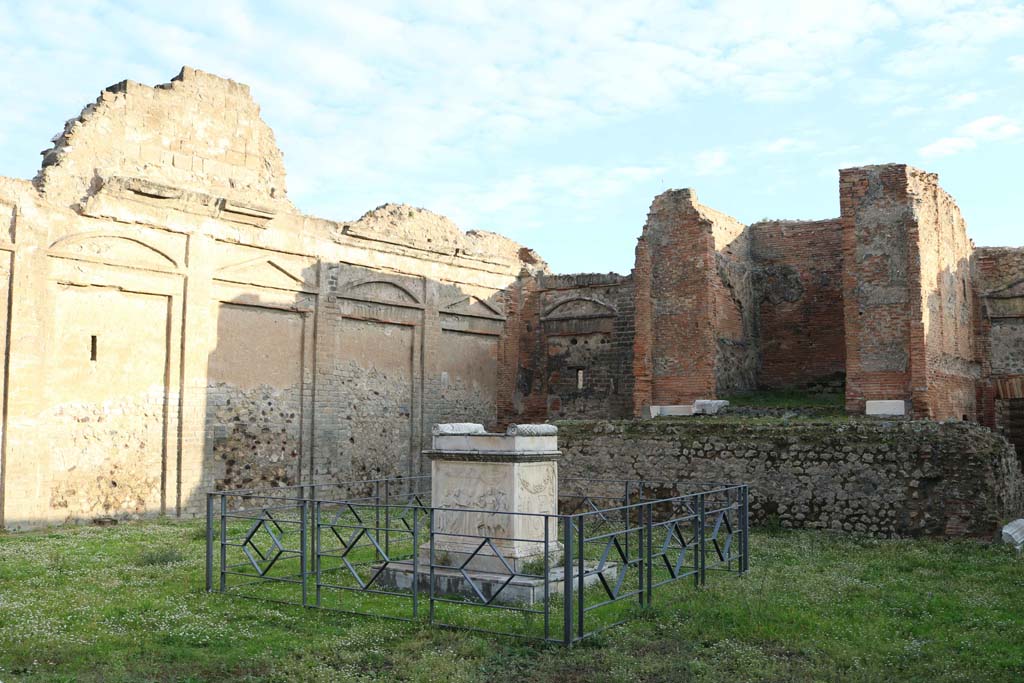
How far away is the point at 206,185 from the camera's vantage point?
1731 cm

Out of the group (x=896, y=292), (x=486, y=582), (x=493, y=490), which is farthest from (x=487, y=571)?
(x=896, y=292)

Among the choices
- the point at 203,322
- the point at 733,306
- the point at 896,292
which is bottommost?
the point at 203,322

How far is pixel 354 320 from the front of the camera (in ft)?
59.3

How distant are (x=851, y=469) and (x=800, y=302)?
8227mm

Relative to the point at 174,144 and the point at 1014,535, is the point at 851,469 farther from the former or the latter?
the point at 174,144

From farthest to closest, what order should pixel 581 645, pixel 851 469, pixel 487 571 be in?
1. pixel 851 469
2. pixel 487 571
3. pixel 581 645

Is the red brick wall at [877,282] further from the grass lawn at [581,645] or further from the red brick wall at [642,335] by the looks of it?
the grass lawn at [581,645]

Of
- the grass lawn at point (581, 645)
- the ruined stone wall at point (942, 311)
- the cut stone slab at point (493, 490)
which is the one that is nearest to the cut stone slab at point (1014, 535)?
the grass lawn at point (581, 645)

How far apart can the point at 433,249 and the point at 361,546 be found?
9.20 metres

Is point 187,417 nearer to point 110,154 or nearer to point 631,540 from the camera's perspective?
point 110,154

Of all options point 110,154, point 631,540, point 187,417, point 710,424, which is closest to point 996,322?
point 710,424

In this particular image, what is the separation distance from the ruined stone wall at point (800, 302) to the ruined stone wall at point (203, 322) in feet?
20.1

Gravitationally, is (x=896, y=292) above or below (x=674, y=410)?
above

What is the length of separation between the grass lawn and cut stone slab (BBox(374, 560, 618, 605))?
80 cm
